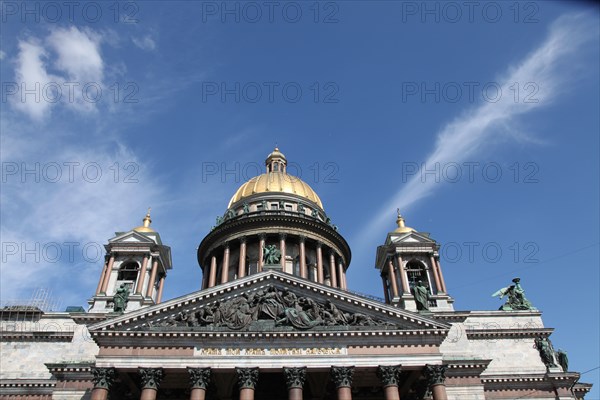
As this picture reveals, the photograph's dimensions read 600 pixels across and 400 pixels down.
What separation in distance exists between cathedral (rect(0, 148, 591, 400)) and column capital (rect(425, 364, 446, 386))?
0.06m

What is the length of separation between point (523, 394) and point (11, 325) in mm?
31939

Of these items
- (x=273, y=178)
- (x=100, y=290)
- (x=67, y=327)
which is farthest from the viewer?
(x=273, y=178)

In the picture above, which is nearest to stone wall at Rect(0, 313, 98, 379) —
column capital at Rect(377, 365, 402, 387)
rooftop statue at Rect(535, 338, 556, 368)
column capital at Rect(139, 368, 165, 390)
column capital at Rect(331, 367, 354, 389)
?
column capital at Rect(139, 368, 165, 390)

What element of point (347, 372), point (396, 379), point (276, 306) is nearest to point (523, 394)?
point (396, 379)

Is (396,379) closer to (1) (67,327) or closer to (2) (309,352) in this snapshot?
(2) (309,352)

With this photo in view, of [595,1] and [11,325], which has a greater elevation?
[11,325]

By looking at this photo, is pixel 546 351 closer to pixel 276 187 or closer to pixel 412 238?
pixel 412 238

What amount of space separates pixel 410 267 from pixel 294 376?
643 inches

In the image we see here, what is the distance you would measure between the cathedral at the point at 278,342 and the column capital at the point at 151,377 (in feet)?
0.16

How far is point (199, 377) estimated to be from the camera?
2338cm

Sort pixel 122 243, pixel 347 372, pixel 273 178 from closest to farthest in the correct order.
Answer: pixel 347 372, pixel 122 243, pixel 273 178

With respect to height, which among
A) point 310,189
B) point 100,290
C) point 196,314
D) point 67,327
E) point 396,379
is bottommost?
point 396,379

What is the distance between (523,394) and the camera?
95.0 ft

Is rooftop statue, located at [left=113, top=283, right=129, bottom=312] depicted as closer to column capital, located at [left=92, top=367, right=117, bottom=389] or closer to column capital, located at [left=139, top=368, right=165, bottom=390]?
column capital, located at [left=92, top=367, right=117, bottom=389]
